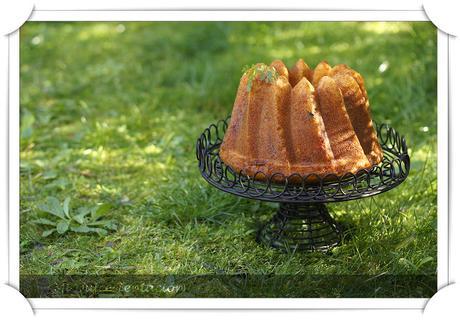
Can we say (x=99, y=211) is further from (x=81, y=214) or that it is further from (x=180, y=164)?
(x=180, y=164)

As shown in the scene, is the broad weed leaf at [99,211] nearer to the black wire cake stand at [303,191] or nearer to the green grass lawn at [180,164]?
the green grass lawn at [180,164]

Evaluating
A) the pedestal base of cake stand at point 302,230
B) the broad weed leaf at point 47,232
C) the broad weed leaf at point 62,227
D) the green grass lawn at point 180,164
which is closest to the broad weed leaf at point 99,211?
the green grass lawn at point 180,164

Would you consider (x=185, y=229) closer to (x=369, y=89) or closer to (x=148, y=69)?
(x=369, y=89)

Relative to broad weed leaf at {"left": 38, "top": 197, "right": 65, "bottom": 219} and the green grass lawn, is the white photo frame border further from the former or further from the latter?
broad weed leaf at {"left": 38, "top": 197, "right": 65, "bottom": 219}

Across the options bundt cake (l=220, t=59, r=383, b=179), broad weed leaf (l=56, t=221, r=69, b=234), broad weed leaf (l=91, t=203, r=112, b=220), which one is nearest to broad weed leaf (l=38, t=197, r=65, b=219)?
broad weed leaf (l=56, t=221, r=69, b=234)
